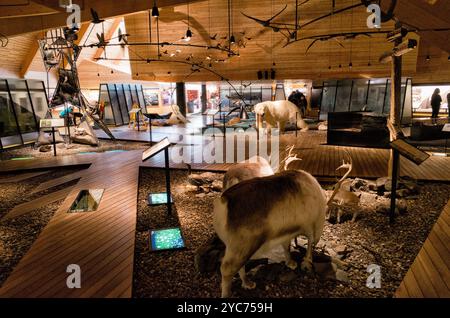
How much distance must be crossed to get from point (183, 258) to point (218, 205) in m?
1.46

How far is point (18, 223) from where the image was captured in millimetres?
5355

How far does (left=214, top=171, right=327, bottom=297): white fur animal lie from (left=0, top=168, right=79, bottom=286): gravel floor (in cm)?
274

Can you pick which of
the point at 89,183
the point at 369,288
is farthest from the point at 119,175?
the point at 369,288

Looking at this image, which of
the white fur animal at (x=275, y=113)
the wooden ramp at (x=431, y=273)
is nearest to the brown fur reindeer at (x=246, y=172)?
the wooden ramp at (x=431, y=273)

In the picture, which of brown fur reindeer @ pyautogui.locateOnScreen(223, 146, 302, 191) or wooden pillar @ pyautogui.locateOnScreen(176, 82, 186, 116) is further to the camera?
wooden pillar @ pyautogui.locateOnScreen(176, 82, 186, 116)

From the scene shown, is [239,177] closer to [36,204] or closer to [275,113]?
[36,204]

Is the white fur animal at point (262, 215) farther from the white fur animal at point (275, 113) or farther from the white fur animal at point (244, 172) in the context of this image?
the white fur animal at point (275, 113)

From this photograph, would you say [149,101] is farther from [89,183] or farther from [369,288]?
[369,288]

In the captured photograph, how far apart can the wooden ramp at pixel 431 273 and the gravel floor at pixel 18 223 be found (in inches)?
168

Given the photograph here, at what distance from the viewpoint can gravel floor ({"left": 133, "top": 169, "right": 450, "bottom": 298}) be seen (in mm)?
3355

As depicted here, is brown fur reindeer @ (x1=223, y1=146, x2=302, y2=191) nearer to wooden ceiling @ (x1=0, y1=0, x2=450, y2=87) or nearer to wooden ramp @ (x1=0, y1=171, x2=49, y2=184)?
wooden ramp @ (x1=0, y1=171, x2=49, y2=184)

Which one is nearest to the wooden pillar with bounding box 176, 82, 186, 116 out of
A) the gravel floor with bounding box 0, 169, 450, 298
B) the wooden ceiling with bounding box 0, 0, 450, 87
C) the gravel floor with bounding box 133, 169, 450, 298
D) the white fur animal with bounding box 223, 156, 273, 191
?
the wooden ceiling with bounding box 0, 0, 450, 87

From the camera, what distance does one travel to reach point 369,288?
342 centimetres

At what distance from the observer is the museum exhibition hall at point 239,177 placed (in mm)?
3264
